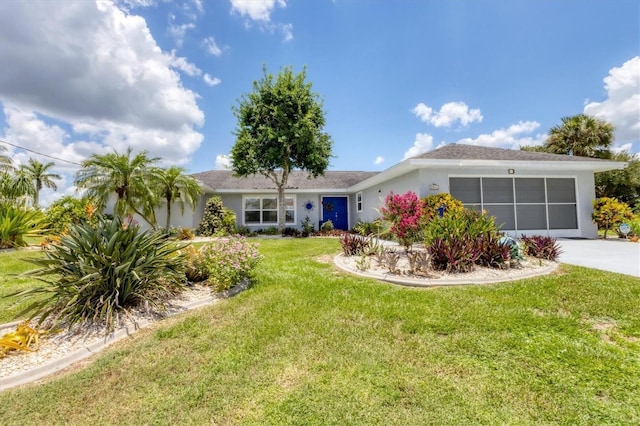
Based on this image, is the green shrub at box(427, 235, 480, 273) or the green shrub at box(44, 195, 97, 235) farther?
the green shrub at box(44, 195, 97, 235)

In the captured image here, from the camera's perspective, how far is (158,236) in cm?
473

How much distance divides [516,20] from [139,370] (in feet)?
46.5

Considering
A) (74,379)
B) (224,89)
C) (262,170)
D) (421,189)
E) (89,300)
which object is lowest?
(74,379)

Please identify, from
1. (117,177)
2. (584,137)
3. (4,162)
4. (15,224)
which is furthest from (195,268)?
(584,137)

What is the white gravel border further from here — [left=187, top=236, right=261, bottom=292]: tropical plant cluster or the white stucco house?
the white stucco house

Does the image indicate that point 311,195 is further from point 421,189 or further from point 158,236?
point 158,236

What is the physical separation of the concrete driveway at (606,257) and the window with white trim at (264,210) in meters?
13.7

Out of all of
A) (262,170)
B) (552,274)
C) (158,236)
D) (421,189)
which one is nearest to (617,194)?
(421,189)

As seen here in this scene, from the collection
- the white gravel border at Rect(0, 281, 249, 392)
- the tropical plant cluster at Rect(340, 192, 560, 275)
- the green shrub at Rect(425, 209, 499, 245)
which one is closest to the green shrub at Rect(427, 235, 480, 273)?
the tropical plant cluster at Rect(340, 192, 560, 275)

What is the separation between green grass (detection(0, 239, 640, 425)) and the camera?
6.75 feet

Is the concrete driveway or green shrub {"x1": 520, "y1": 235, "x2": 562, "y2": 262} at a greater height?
green shrub {"x1": 520, "y1": 235, "x2": 562, "y2": 262}

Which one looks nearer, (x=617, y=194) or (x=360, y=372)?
(x=360, y=372)

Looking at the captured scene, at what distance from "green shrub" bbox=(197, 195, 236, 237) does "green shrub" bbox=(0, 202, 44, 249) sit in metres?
6.51

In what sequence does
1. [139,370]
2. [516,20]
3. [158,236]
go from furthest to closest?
[516,20]
[158,236]
[139,370]
